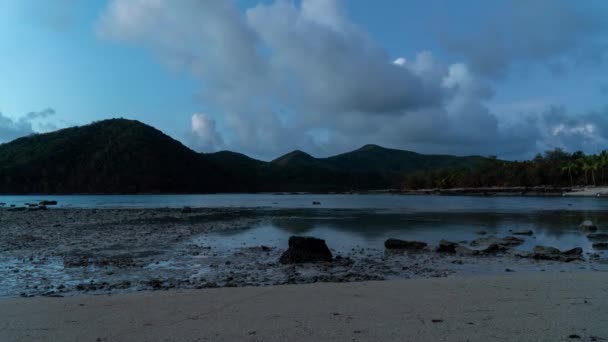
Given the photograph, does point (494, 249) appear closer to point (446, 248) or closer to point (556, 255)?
point (446, 248)

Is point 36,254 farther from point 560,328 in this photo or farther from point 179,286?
point 560,328

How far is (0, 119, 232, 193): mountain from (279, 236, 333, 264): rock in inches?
6191

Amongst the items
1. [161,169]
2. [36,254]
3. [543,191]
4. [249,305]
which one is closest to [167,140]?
[161,169]

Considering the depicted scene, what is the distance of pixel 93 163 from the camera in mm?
165875

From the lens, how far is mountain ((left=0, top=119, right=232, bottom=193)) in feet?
522

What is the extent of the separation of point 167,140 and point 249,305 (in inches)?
7715

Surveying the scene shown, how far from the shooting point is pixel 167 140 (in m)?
196

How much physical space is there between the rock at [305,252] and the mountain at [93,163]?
157 meters

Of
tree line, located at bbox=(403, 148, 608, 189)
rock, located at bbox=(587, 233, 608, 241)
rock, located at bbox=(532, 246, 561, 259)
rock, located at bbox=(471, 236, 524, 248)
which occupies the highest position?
tree line, located at bbox=(403, 148, 608, 189)

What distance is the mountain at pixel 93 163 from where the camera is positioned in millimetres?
159125

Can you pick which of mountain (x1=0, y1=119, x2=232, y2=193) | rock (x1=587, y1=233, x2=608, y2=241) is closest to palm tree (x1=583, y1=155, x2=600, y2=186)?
rock (x1=587, y1=233, x2=608, y2=241)

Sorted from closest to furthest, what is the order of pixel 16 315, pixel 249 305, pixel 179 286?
pixel 16 315, pixel 249 305, pixel 179 286

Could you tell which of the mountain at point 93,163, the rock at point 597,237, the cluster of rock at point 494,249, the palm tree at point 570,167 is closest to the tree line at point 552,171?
the palm tree at point 570,167

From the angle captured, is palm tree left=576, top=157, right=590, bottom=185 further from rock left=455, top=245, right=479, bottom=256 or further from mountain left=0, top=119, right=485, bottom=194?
A: rock left=455, top=245, right=479, bottom=256
